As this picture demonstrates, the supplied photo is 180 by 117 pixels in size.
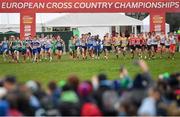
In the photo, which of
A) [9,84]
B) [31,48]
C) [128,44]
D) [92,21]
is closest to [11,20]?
[92,21]

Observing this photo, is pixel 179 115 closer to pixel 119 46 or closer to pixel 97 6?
pixel 119 46

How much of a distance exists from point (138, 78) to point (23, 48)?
84.7 ft

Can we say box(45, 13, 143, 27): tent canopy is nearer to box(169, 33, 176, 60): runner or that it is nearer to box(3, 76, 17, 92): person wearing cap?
box(169, 33, 176, 60): runner

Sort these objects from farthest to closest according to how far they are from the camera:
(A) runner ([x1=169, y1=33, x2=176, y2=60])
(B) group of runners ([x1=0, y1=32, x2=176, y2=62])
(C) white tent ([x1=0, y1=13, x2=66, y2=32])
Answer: (C) white tent ([x1=0, y1=13, x2=66, y2=32]), (A) runner ([x1=169, y1=33, x2=176, y2=60]), (B) group of runners ([x1=0, y1=32, x2=176, y2=62])

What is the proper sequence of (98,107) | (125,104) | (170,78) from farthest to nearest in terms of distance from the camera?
(170,78), (98,107), (125,104)

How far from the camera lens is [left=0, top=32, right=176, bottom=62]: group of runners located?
37906 mm

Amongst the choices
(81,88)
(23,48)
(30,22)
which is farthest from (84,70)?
(81,88)

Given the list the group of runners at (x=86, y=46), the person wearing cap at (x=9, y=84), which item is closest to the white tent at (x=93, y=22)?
the group of runners at (x=86, y=46)

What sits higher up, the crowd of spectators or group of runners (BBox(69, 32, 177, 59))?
group of runners (BBox(69, 32, 177, 59))

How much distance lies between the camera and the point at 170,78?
43.9ft

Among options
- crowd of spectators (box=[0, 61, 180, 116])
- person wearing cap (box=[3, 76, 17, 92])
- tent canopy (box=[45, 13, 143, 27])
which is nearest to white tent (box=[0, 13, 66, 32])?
tent canopy (box=[45, 13, 143, 27])

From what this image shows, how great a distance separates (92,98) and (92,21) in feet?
142

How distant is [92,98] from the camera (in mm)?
11570

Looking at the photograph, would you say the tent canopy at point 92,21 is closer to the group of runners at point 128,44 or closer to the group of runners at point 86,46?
the group of runners at point 86,46
